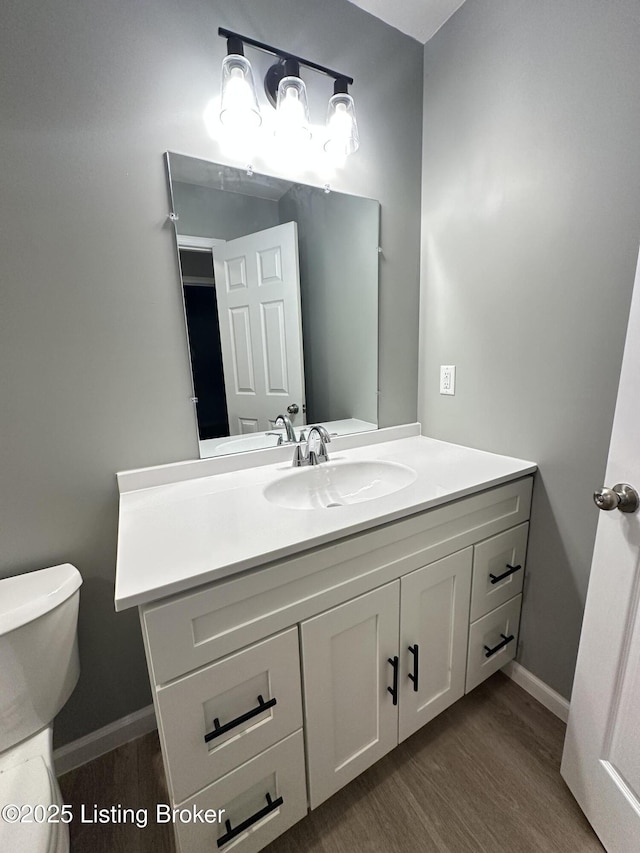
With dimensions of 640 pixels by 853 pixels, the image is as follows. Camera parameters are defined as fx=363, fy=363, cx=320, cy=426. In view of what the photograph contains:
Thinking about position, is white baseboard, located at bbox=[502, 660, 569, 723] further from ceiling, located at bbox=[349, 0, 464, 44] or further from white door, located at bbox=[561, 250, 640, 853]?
ceiling, located at bbox=[349, 0, 464, 44]

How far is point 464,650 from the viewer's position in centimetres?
116

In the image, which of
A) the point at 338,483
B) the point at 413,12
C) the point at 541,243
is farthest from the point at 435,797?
the point at 413,12

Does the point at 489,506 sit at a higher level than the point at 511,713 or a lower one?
higher

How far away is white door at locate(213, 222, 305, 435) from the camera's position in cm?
118

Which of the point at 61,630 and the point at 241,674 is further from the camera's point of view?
the point at 61,630

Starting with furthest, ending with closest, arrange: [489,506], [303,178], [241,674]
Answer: [303,178], [489,506], [241,674]

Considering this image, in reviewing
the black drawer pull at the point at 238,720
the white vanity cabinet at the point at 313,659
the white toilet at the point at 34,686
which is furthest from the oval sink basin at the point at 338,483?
the white toilet at the point at 34,686

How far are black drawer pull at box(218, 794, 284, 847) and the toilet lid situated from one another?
33cm

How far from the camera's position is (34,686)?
2.75ft

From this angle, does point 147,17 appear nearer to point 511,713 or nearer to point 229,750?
point 229,750

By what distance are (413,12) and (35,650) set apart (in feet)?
7.15

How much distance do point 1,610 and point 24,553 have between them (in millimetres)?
197

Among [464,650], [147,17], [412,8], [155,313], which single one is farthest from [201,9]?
[464,650]

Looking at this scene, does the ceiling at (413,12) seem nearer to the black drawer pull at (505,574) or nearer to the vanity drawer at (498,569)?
the vanity drawer at (498,569)
